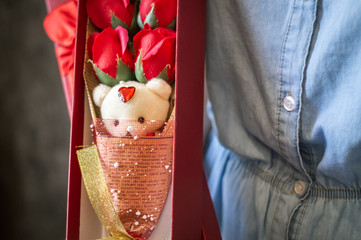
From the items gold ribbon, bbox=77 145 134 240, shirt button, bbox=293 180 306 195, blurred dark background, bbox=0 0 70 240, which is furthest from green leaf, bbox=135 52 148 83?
blurred dark background, bbox=0 0 70 240

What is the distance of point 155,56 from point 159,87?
40 mm

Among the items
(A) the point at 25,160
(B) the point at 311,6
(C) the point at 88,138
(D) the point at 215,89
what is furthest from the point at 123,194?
(A) the point at 25,160

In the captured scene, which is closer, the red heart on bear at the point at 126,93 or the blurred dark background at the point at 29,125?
the red heart on bear at the point at 126,93

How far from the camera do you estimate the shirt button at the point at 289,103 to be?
37cm

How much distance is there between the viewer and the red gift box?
1.08 ft

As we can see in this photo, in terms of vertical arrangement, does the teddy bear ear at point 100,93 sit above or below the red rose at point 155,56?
below

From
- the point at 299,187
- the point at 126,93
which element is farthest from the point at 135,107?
the point at 299,187

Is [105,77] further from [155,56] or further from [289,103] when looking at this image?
[289,103]

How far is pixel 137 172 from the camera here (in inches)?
13.2

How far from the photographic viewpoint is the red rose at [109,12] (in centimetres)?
39

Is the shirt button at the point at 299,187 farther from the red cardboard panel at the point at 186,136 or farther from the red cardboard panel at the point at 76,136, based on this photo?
the red cardboard panel at the point at 76,136

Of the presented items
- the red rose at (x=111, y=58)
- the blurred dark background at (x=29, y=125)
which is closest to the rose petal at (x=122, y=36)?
the red rose at (x=111, y=58)

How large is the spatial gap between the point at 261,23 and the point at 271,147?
0.18 metres

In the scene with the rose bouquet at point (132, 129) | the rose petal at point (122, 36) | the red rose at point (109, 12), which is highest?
the red rose at point (109, 12)
